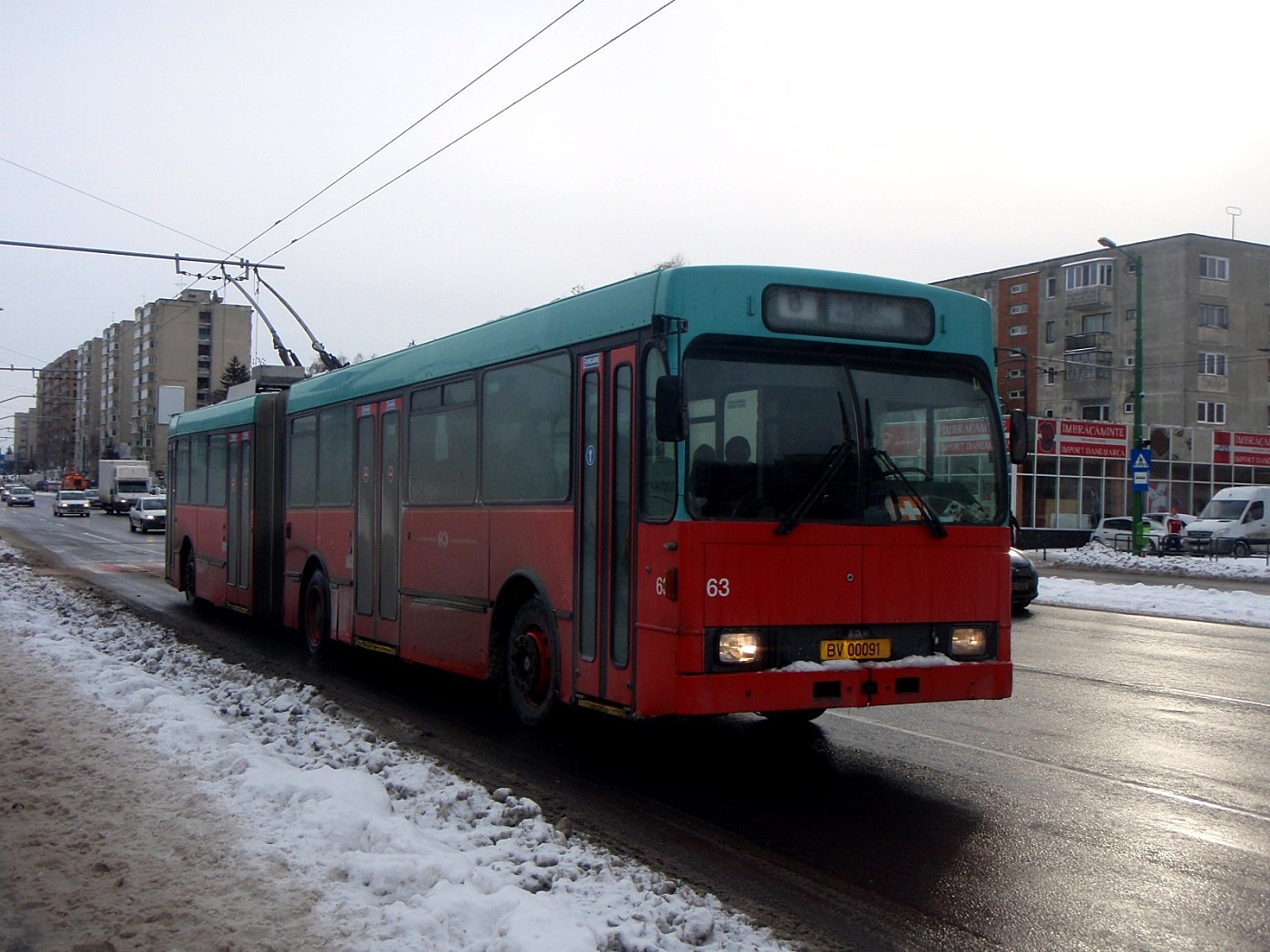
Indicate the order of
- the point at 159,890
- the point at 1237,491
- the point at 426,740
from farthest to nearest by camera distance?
the point at 1237,491, the point at 426,740, the point at 159,890

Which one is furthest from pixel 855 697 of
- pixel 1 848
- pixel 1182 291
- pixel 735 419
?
pixel 1182 291

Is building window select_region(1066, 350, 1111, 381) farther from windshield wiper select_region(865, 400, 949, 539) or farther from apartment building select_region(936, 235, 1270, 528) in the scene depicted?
windshield wiper select_region(865, 400, 949, 539)

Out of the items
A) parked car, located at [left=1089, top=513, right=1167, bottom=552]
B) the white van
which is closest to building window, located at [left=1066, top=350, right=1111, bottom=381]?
parked car, located at [left=1089, top=513, right=1167, bottom=552]

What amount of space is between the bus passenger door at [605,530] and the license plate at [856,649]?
1139 millimetres

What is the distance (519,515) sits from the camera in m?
8.81

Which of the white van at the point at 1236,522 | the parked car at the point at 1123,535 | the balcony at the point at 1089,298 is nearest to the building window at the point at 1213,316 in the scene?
the balcony at the point at 1089,298

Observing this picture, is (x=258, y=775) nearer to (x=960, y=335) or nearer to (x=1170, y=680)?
(x=960, y=335)

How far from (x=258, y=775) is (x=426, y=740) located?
1.99 meters

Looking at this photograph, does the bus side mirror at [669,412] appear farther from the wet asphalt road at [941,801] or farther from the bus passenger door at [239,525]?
the bus passenger door at [239,525]

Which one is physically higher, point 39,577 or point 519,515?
point 519,515

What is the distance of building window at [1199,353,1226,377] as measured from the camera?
6806 cm

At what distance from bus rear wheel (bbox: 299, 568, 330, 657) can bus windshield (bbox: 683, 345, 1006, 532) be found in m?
7.23

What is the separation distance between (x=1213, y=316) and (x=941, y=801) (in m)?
68.9

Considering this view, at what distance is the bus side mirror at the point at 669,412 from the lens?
6.60 m
